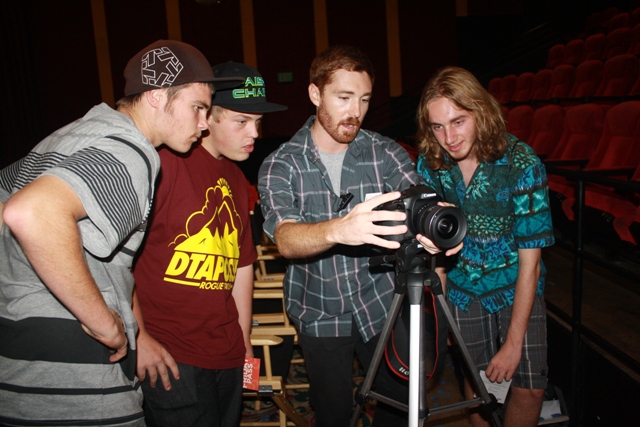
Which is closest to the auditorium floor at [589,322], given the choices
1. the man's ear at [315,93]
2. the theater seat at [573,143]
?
the theater seat at [573,143]

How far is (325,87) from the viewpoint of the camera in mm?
1547

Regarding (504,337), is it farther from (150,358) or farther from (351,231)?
(150,358)

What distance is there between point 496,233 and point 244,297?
37.3 inches

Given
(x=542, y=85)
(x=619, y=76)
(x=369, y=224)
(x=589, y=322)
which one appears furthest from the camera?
(x=542, y=85)

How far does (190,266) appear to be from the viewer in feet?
4.62

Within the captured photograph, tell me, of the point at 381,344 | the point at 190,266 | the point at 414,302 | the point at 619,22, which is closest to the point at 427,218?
the point at 414,302

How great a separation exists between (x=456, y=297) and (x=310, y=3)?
885 cm

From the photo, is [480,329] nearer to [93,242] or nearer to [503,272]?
[503,272]

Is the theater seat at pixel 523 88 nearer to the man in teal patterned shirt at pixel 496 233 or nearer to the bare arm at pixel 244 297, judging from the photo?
the man in teal patterned shirt at pixel 496 233

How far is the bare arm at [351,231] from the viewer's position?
1.10 meters

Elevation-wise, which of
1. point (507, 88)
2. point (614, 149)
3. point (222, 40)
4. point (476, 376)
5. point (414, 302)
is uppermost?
point (222, 40)

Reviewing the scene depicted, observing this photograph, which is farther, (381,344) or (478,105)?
(478,105)

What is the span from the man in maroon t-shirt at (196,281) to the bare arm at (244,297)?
0.43 ft

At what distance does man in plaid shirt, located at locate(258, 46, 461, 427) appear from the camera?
60.1 inches
